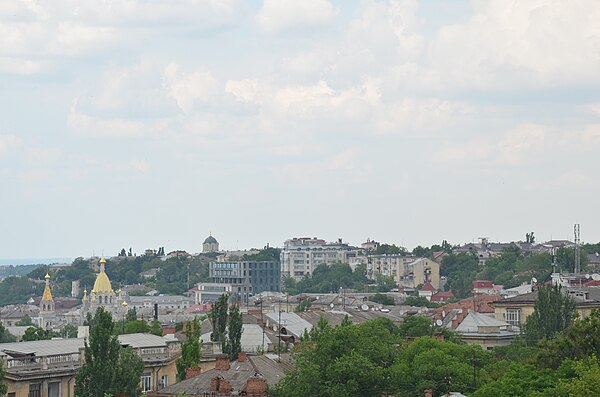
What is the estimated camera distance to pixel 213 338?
9038 centimetres

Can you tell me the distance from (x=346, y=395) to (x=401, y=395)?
13.7 feet

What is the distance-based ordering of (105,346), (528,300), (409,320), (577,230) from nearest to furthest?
(105,346), (409,320), (528,300), (577,230)

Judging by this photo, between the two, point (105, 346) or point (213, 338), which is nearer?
point (105, 346)

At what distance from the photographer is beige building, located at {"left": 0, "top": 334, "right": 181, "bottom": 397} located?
227 ft

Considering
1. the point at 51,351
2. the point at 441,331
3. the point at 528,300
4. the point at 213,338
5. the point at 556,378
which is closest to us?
the point at 556,378

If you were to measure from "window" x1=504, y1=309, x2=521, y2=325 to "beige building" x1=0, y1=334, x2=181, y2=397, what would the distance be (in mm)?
43033

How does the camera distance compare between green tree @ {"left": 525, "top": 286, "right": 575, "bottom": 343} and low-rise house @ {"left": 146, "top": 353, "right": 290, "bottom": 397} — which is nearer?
low-rise house @ {"left": 146, "top": 353, "right": 290, "bottom": 397}

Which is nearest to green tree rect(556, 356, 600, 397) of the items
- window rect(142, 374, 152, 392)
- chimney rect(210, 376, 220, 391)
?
chimney rect(210, 376, 220, 391)

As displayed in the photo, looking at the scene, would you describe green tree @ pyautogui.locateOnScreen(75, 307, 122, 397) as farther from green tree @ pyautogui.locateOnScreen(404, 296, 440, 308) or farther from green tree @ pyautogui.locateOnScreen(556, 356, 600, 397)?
green tree @ pyautogui.locateOnScreen(404, 296, 440, 308)

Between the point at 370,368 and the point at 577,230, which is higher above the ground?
the point at 577,230

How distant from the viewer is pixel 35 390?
6975 cm

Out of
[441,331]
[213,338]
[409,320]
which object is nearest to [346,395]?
[213,338]

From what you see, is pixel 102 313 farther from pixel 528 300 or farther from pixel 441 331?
pixel 528 300

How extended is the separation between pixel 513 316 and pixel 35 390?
5893cm
